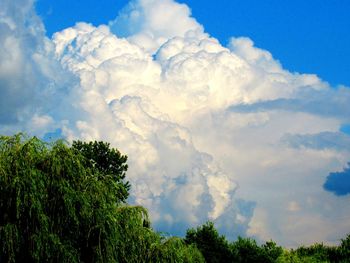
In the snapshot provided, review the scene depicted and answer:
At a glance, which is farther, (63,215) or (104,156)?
(104,156)

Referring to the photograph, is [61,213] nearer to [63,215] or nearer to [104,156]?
[63,215]

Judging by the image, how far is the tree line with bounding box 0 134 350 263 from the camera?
890 inches

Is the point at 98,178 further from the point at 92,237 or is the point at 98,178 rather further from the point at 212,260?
the point at 212,260

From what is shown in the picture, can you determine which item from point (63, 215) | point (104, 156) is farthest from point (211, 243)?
point (63, 215)

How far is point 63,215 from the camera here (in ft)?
77.9

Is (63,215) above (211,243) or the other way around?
the other way around

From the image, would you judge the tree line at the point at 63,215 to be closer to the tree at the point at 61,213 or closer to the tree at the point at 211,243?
the tree at the point at 61,213

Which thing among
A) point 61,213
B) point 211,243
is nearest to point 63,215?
point 61,213

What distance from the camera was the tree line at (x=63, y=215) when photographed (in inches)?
890

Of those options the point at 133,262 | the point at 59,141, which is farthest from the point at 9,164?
the point at 133,262

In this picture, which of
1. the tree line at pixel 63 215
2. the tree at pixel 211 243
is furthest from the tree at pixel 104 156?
the tree line at pixel 63 215

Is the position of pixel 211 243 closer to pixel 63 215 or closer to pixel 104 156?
pixel 104 156

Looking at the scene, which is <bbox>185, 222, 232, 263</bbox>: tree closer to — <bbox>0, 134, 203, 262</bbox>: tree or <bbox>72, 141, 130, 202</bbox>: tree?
<bbox>72, 141, 130, 202</bbox>: tree

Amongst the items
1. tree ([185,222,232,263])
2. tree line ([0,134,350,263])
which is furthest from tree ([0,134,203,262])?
tree ([185,222,232,263])
